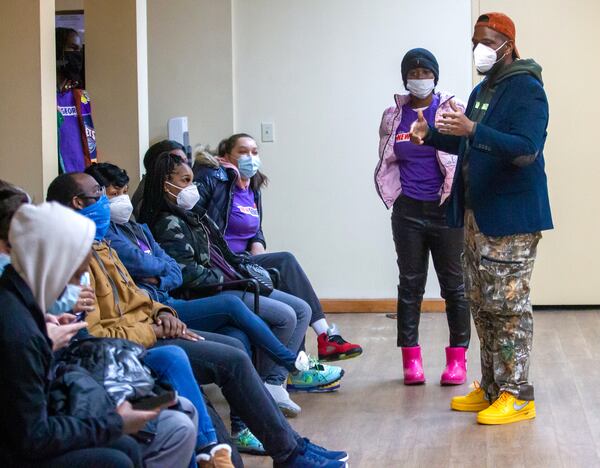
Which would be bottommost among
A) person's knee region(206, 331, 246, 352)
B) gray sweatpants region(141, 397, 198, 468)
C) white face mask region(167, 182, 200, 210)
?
gray sweatpants region(141, 397, 198, 468)

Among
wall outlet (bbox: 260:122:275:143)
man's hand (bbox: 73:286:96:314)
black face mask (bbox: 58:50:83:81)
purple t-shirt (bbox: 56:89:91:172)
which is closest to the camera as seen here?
man's hand (bbox: 73:286:96:314)

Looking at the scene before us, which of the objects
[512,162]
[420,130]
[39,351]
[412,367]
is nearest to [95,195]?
[39,351]

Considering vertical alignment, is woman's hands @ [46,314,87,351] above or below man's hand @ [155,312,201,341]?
above

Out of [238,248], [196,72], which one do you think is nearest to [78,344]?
[238,248]

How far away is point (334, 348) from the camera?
4953mm

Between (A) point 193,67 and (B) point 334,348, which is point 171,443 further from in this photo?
(A) point 193,67

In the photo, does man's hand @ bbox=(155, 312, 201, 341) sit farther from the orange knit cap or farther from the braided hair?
the orange knit cap

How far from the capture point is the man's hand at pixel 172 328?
140 inches

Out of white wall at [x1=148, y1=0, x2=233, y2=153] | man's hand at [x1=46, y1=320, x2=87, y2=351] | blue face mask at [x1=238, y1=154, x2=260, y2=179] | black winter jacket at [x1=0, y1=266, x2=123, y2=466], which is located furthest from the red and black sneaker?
black winter jacket at [x1=0, y1=266, x2=123, y2=466]

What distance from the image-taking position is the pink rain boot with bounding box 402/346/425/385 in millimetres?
4922

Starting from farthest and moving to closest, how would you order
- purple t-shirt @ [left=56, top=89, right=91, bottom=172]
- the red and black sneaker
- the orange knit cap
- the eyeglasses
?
1. purple t-shirt @ [left=56, top=89, right=91, bottom=172]
2. the red and black sneaker
3. the orange knit cap
4. the eyeglasses

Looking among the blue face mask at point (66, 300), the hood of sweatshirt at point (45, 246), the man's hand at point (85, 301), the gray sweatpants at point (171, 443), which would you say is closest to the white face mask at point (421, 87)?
the man's hand at point (85, 301)

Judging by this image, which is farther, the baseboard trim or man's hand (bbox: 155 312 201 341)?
the baseboard trim

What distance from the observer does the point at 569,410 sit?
14.4 ft
